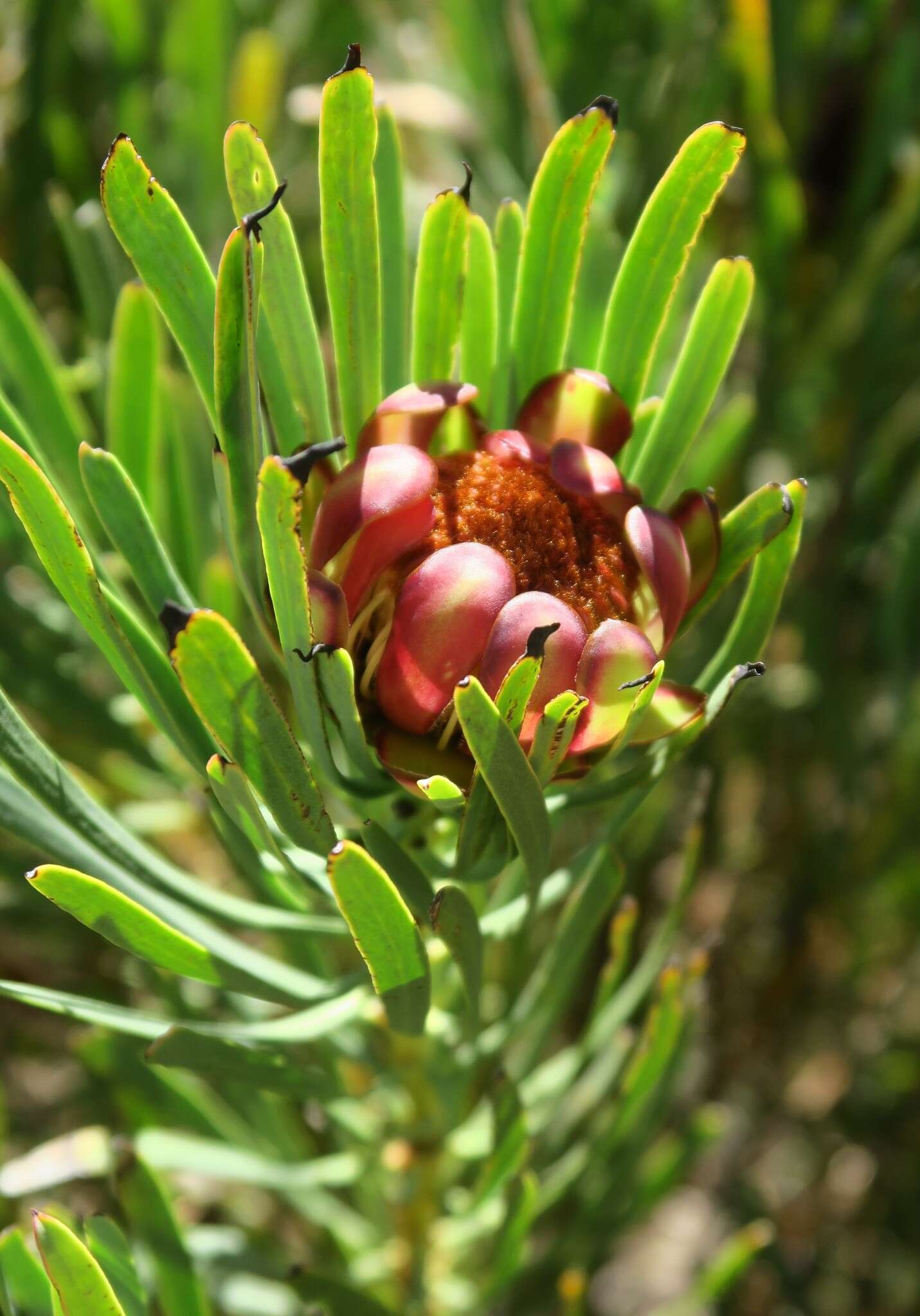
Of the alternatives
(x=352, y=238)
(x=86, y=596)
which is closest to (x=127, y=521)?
(x=86, y=596)

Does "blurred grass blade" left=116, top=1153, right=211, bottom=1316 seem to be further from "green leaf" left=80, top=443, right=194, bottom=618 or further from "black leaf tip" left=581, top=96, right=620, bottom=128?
"black leaf tip" left=581, top=96, right=620, bottom=128

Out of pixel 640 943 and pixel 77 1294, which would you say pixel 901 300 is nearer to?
pixel 640 943

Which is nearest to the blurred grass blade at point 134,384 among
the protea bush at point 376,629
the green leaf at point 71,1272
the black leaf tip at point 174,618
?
the protea bush at point 376,629

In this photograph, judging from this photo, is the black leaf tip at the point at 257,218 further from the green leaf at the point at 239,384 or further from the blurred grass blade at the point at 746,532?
the blurred grass blade at the point at 746,532

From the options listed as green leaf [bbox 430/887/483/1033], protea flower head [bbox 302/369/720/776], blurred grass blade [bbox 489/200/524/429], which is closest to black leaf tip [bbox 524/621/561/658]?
protea flower head [bbox 302/369/720/776]

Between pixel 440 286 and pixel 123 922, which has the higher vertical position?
pixel 440 286

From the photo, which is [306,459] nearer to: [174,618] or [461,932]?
[174,618]

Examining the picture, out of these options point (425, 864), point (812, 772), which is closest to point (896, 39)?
point (812, 772)
